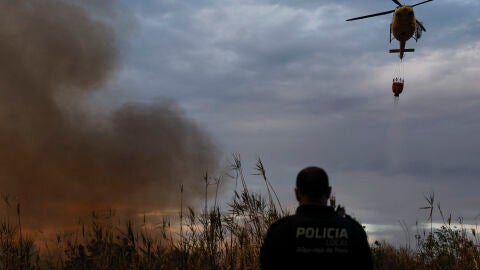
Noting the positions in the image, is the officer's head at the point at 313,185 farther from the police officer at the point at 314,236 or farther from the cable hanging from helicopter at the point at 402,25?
the cable hanging from helicopter at the point at 402,25

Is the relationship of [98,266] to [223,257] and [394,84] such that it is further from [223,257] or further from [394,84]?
[394,84]

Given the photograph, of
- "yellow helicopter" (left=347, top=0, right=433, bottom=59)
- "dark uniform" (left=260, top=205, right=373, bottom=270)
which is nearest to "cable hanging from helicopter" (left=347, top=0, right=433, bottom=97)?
"yellow helicopter" (left=347, top=0, right=433, bottom=59)

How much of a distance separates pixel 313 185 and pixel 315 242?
21.4 inches

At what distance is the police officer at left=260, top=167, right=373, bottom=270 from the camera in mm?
5285

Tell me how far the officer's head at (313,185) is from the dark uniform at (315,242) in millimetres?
81

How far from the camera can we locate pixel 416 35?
152 ft

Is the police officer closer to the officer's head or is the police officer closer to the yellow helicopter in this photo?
the officer's head

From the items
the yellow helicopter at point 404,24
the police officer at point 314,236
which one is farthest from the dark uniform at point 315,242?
the yellow helicopter at point 404,24

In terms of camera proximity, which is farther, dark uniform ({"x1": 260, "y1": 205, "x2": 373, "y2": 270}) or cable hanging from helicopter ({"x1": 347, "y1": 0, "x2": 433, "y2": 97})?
cable hanging from helicopter ({"x1": 347, "y1": 0, "x2": 433, "y2": 97})

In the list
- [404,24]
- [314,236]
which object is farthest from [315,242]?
[404,24]

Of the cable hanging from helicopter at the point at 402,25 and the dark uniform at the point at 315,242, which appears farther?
the cable hanging from helicopter at the point at 402,25

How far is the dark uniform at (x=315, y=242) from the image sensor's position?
5.29 m

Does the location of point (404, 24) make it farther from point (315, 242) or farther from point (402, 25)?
point (315, 242)

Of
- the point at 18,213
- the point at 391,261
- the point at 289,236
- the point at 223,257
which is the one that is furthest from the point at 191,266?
the point at 391,261
